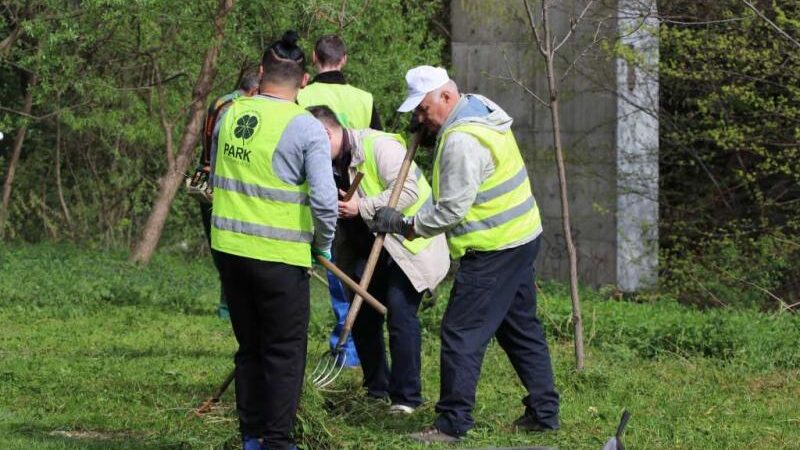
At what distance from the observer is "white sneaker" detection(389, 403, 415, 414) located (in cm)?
747

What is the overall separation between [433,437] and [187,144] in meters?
9.28

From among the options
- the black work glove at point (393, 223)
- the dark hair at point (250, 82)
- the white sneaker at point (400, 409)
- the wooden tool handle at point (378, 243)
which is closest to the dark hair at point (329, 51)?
the dark hair at point (250, 82)

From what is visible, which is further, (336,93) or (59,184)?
(59,184)

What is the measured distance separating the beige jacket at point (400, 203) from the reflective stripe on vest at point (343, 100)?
0.66 meters

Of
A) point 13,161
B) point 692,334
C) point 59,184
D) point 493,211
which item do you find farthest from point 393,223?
point 59,184

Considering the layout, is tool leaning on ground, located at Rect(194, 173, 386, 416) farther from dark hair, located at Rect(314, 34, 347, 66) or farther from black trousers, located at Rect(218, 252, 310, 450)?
dark hair, located at Rect(314, 34, 347, 66)

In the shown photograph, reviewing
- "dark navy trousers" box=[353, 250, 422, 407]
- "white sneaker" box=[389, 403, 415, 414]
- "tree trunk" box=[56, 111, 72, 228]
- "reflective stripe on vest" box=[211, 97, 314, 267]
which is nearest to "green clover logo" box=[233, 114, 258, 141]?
"reflective stripe on vest" box=[211, 97, 314, 267]

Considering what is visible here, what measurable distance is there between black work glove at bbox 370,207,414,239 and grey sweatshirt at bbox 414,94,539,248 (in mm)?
65

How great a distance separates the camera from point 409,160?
7.05 meters

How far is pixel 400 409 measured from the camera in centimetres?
750

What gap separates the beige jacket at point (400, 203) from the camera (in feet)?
24.3

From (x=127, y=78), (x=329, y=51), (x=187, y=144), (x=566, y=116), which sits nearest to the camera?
(x=329, y=51)

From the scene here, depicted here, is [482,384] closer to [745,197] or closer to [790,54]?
[790,54]

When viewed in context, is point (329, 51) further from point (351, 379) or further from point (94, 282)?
point (94, 282)
